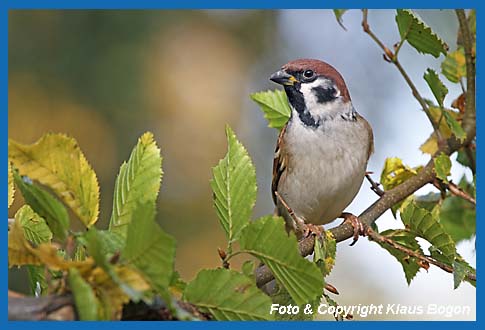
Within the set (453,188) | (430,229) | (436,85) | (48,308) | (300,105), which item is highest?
(300,105)

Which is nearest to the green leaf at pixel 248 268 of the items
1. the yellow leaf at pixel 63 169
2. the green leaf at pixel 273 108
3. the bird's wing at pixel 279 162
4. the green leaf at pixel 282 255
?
the green leaf at pixel 282 255

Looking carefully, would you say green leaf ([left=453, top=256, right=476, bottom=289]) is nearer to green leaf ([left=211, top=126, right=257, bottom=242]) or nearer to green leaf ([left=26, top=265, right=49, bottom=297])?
green leaf ([left=211, top=126, right=257, bottom=242])

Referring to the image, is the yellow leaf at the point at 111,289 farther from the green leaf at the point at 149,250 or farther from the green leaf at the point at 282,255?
the green leaf at the point at 282,255

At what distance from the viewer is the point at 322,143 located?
1572 mm

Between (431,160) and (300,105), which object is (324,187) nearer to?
(300,105)

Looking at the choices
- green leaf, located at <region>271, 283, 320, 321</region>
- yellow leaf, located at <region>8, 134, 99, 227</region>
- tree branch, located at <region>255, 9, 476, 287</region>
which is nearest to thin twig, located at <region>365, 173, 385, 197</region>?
tree branch, located at <region>255, 9, 476, 287</region>

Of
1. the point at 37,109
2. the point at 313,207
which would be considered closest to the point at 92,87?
the point at 37,109

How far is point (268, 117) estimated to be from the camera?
47.8 inches

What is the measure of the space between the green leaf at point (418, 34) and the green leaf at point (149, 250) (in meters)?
0.69

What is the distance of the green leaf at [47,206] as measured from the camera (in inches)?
20.6

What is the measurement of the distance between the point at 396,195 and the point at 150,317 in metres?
0.61

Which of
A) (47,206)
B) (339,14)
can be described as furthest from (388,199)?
(47,206)

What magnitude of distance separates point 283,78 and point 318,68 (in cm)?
8

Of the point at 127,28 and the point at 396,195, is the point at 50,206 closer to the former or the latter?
the point at 396,195
